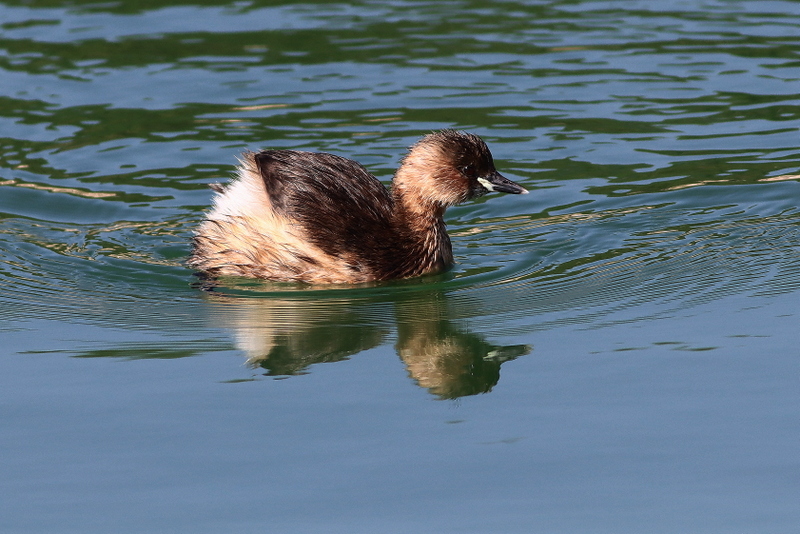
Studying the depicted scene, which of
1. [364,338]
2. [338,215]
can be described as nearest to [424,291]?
[338,215]

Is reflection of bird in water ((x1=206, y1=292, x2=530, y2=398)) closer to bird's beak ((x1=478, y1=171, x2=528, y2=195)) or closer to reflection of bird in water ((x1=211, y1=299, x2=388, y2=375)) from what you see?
reflection of bird in water ((x1=211, y1=299, x2=388, y2=375))

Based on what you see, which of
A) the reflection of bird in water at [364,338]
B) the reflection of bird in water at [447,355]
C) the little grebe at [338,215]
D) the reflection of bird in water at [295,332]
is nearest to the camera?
the reflection of bird in water at [447,355]

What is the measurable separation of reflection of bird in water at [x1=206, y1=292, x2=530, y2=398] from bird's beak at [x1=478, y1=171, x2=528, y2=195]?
992 millimetres

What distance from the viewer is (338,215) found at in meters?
7.80

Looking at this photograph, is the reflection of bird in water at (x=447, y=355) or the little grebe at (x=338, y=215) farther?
the little grebe at (x=338, y=215)

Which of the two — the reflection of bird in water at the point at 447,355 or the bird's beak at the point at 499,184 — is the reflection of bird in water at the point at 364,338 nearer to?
the reflection of bird in water at the point at 447,355

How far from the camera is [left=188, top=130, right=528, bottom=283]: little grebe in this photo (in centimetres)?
780

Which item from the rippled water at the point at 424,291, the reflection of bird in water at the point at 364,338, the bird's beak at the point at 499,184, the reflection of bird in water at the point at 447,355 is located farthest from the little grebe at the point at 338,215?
the reflection of bird in water at the point at 447,355

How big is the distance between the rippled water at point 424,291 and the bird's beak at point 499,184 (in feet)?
1.55

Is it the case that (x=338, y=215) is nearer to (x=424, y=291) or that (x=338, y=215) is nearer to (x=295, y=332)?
(x=424, y=291)

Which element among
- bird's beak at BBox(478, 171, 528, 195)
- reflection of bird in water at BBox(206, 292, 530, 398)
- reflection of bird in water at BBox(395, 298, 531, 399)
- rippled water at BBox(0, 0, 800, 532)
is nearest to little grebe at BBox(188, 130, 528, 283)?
bird's beak at BBox(478, 171, 528, 195)

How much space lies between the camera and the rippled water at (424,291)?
16.1 feet

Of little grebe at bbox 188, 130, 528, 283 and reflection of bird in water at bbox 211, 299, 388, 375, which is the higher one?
little grebe at bbox 188, 130, 528, 283

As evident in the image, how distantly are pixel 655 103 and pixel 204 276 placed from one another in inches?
206
